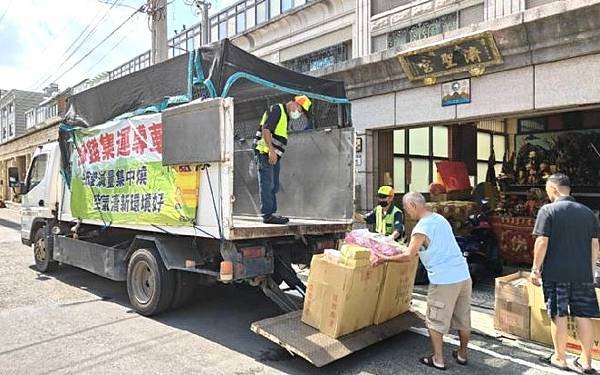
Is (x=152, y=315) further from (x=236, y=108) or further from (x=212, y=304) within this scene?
(x=236, y=108)

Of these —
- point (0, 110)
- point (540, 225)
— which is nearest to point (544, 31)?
point (540, 225)

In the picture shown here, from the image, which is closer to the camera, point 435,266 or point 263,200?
point 435,266

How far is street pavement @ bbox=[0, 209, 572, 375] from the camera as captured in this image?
4289mm

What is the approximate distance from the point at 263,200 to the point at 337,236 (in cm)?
122

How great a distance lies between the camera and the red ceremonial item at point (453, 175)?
10.4 meters

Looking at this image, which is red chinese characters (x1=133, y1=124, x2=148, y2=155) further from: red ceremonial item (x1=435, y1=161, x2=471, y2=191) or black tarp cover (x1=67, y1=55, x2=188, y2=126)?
red ceremonial item (x1=435, y1=161, x2=471, y2=191)

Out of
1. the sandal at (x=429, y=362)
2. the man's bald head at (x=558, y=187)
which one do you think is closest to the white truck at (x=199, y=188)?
the sandal at (x=429, y=362)

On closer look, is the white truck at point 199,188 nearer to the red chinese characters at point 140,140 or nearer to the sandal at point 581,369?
the red chinese characters at point 140,140

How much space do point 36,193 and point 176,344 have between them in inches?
209

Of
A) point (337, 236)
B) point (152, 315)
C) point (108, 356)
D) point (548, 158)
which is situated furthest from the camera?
point (548, 158)

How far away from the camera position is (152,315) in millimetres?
5844

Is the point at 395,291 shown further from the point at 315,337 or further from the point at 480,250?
the point at 480,250

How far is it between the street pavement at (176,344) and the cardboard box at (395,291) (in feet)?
0.96

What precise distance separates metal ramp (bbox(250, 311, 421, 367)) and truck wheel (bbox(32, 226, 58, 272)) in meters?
5.45
